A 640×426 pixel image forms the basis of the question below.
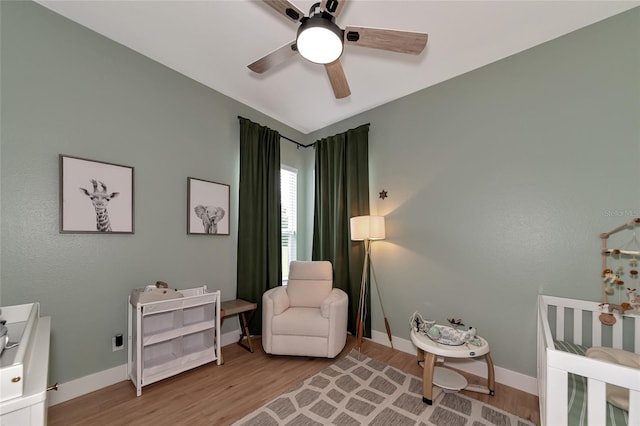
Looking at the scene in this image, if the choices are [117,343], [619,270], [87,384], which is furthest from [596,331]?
[87,384]

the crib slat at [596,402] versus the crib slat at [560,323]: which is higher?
the crib slat at [596,402]

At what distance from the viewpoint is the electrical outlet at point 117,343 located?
216 centimetres

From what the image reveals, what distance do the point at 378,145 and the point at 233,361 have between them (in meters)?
2.90

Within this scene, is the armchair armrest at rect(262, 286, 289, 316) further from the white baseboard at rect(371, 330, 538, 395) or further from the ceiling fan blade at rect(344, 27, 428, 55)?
the ceiling fan blade at rect(344, 27, 428, 55)

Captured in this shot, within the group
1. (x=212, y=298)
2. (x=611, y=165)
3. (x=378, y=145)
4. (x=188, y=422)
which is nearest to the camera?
(x=188, y=422)

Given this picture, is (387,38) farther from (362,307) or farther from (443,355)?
(362,307)

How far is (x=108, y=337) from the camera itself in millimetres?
2133

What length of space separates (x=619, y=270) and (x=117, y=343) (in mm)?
3909

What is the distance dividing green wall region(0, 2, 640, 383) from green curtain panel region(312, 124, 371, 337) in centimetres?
41

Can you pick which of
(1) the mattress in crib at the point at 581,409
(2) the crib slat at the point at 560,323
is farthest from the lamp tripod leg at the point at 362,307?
(1) the mattress in crib at the point at 581,409

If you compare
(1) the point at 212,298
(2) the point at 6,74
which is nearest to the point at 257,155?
(1) the point at 212,298

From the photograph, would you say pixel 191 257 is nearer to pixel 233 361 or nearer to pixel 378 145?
pixel 233 361

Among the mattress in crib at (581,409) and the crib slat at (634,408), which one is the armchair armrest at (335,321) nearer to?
the mattress in crib at (581,409)

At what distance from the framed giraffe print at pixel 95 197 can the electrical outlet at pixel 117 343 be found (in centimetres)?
89
